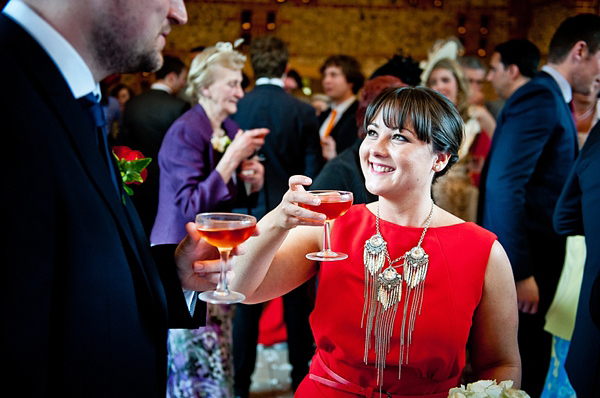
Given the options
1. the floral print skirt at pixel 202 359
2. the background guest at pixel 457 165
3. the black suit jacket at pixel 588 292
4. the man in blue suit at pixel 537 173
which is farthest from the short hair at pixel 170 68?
the black suit jacket at pixel 588 292

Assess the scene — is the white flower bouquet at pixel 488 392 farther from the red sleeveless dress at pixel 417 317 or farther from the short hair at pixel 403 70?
the short hair at pixel 403 70

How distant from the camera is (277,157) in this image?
3947mm

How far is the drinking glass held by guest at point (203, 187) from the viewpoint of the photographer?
3.08 m

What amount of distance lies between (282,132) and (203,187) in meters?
1.06

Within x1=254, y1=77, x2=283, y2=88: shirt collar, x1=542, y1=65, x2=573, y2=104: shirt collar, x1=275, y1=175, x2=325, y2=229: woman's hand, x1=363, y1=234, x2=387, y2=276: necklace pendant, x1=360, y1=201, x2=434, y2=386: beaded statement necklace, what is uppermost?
x1=254, y1=77, x2=283, y2=88: shirt collar

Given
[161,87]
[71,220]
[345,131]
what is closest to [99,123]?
[71,220]

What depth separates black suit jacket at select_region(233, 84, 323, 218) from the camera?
3.93 metres

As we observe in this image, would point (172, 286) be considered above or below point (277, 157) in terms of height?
below

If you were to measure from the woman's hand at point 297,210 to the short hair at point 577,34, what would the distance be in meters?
2.22

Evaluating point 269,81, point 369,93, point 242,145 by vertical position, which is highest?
point 269,81

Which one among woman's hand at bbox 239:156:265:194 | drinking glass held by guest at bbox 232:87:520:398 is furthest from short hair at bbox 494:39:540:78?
drinking glass held by guest at bbox 232:87:520:398

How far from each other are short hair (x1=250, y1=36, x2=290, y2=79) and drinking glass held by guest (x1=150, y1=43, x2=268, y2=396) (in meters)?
0.79

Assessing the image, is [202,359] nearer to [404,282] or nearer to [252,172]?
[252,172]

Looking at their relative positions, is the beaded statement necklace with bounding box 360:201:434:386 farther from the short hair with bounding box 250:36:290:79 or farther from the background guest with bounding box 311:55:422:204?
the short hair with bounding box 250:36:290:79
